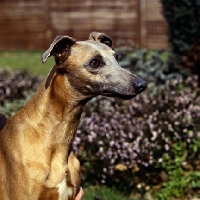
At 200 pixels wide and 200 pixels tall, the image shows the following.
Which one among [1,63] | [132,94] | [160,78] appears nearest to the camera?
[132,94]

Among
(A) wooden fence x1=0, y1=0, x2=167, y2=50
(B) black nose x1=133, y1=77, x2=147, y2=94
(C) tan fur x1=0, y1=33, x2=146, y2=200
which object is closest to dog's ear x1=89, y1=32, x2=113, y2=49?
(C) tan fur x1=0, y1=33, x2=146, y2=200

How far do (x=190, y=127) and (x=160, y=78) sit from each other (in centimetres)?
176

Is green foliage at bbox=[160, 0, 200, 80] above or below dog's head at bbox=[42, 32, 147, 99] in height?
below

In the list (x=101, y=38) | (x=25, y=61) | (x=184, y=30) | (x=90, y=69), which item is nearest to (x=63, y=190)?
(x=90, y=69)

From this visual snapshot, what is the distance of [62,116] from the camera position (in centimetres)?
417

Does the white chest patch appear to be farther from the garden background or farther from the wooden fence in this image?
the wooden fence

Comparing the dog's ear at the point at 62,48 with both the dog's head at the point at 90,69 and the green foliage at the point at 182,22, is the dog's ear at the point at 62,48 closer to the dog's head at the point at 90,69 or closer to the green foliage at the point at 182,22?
the dog's head at the point at 90,69

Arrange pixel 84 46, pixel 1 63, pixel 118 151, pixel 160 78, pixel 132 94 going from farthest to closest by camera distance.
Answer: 1. pixel 1 63
2. pixel 160 78
3. pixel 118 151
4. pixel 84 46
5. pixel 132 94

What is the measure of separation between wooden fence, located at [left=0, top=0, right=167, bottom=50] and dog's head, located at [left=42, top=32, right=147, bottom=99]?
1087 cm

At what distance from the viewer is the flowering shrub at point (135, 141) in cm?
616

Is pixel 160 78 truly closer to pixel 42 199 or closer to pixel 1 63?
pixel 42 199

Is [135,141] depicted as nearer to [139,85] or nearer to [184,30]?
[184,30]

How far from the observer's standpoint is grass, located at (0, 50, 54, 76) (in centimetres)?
1294

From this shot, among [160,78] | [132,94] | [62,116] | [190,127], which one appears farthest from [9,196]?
[160,78]
